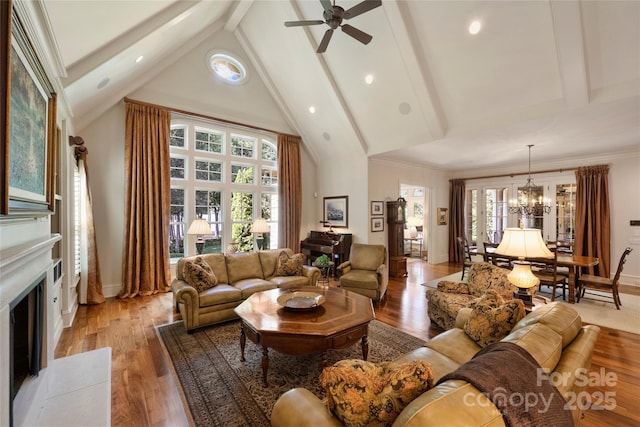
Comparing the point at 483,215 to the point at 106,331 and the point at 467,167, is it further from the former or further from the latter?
the point at 106,331

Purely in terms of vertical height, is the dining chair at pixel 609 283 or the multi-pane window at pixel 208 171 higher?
the multi-pane window at pixel 208 171

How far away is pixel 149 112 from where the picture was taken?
16.0ft

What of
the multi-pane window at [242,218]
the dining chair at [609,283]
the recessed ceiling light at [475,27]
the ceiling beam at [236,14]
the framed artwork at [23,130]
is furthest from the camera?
the multi-pane window at [242,218]

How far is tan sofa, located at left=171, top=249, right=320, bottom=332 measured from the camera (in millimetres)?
3248

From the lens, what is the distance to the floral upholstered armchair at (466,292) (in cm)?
306

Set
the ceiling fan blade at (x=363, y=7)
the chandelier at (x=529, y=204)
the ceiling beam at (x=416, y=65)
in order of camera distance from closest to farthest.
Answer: the ceiling fan blade at (x=363, y=7), the ceiling beam at (x=416, y=65), the chandelier at (x=529, y=204)

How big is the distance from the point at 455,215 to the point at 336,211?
3.91 m

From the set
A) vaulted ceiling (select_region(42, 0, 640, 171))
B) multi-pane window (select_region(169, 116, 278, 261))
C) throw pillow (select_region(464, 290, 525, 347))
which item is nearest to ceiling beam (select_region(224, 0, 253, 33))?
vaulted ceiling (select_region(42, 0, 640, 171))

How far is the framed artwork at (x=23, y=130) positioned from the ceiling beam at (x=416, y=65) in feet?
12.6

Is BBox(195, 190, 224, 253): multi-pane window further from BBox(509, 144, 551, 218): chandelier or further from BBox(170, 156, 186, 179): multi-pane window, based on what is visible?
BBox(509, 144, 551, 218): chandelier

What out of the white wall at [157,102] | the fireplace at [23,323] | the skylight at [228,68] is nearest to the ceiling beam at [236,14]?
the white wall at [157,102]

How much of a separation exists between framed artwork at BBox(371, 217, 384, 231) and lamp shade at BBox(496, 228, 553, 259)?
3649 millimetres

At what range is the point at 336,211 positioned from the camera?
674 cm

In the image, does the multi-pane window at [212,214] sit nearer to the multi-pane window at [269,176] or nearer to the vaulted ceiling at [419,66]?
the multi-pane window at [269,176]
